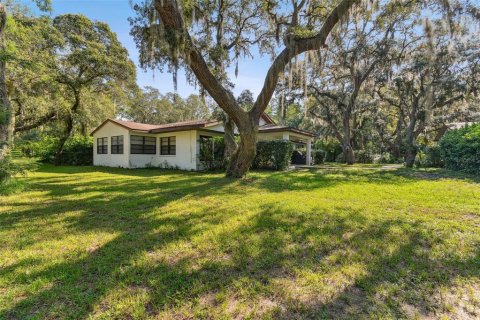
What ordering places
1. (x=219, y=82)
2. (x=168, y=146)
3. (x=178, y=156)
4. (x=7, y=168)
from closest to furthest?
(x=7, y=168)
(x=219, y=82)
(x=178, y=156)
(x=168, y=146)

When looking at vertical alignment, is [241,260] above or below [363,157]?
below

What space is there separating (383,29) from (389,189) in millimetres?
12181

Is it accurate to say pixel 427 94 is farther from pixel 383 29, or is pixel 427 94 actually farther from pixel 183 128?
pixel 183 128

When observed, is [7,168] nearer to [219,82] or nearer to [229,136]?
[219,82]

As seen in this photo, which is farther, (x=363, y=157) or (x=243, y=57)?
(x=363, y=157)

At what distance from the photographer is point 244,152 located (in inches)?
370

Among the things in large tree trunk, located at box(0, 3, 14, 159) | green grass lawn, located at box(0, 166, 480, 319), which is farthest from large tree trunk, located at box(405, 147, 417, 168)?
large tree trunk, located at box(0, 3, 14, 159)

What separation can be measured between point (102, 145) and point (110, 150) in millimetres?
1498

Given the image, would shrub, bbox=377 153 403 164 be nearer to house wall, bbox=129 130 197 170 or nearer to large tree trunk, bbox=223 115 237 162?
large tree trunk, bbox=223 115 237 162

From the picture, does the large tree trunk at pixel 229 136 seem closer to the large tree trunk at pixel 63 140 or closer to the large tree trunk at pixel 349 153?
the large tree trunk at pixel 63 140

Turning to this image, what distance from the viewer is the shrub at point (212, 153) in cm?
1358

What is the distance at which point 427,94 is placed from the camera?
16391mm

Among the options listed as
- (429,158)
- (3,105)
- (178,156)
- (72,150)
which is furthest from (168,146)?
(429,158)

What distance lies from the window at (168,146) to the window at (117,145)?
2788 mm
